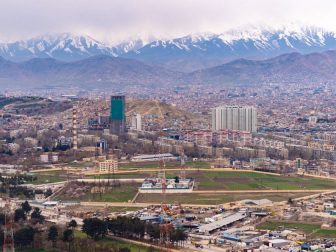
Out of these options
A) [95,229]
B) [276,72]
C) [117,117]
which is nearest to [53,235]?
[95,229]

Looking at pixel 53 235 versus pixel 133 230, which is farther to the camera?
pixel 133 230

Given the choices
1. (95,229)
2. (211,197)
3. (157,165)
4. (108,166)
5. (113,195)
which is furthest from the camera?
(157,165)

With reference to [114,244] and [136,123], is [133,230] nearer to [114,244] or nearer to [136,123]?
[114,244]

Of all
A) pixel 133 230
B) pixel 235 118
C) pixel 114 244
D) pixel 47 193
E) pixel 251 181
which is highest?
pixel 235 118

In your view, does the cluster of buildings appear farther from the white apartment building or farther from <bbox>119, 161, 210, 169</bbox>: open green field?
the white apartment building

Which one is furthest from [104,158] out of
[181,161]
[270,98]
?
[270,98]

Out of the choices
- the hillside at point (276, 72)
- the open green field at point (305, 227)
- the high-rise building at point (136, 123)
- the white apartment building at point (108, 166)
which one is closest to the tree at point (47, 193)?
the white apartment building at point (108, 166)

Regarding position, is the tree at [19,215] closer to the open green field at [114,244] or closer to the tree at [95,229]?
the open green field at [114,244]
